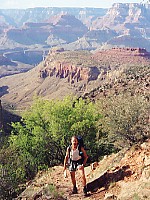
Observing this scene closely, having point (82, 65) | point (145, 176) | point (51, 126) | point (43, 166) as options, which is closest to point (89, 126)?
point (51, 126)

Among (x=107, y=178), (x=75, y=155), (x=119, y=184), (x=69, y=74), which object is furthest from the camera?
(x=69, y=74)

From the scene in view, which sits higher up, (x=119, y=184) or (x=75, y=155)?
(x=75, y=155)

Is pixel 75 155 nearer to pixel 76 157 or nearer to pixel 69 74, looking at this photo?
pixel 76 157

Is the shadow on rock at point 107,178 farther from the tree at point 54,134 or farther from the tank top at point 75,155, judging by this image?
the tree at point 54,134

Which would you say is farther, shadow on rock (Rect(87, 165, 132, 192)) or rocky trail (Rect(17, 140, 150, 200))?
shadow on rock (Rect(87, 165, 132, 192))

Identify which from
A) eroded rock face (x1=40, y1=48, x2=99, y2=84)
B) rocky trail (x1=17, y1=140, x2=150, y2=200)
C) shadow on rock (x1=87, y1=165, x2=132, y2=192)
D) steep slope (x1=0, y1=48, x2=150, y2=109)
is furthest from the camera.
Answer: eroded rock face (x1=40, y1=48, x2=99, y2=84)

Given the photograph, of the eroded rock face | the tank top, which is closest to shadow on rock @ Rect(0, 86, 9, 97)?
the eroded rock face

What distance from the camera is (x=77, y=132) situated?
1903cm

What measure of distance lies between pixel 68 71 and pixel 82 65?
7.89 metres

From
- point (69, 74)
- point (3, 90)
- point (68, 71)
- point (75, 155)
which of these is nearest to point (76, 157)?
point (75, 155)

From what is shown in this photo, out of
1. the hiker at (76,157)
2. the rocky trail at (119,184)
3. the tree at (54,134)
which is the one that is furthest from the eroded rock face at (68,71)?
the hiker at (76,157)

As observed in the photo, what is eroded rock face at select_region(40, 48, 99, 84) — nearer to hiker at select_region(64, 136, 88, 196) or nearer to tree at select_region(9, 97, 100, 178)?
tree at select_region(9, 97, 100, 178)

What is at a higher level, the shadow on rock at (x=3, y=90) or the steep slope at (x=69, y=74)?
the steep slope at (x=69, y=74)

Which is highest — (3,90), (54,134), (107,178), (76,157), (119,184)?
(76,157)
